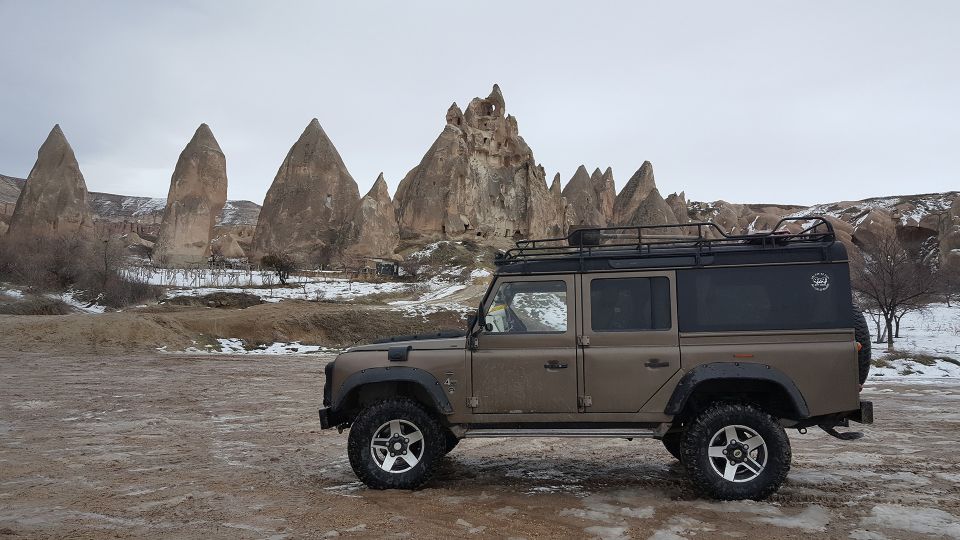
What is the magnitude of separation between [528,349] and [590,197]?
4223 inches

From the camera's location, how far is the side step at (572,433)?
6051 mm

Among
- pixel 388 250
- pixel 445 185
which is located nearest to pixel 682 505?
pixel 388 250

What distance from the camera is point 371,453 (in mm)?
6496

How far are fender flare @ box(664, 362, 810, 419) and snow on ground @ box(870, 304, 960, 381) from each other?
15635 mm

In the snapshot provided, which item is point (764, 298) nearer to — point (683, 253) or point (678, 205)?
point (683, 253)

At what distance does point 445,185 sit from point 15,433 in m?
73.4

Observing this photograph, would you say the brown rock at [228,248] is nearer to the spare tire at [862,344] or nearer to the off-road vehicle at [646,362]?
the off-road vehicle at [646,362]

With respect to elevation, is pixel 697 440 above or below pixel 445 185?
below

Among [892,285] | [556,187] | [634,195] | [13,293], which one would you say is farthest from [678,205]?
[13,293]

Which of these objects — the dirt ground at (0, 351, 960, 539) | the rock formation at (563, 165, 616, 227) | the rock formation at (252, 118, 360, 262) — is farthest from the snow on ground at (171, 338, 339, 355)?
the rock formation at (563, 165, 616, 227)

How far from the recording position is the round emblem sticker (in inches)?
240

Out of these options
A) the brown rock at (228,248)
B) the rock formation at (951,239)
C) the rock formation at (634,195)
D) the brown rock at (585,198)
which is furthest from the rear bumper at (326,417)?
the brown rock at (585,198)

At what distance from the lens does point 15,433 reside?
9836mm

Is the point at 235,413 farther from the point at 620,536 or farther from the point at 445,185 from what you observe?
the point at 445,185
